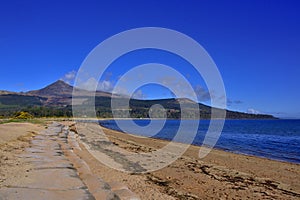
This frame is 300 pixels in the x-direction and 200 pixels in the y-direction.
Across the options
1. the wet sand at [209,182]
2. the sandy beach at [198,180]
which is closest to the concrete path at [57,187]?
the sandy beach at [198,180]

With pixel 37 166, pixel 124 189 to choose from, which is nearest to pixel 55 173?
pixel 37 166

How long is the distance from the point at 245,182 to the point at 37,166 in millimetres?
8354

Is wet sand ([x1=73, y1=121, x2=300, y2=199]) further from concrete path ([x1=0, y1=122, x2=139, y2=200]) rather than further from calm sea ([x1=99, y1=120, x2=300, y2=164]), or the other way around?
calm sea ([x1=99, y1=120, x2=300, y2=164])

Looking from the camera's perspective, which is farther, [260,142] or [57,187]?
[260,142]

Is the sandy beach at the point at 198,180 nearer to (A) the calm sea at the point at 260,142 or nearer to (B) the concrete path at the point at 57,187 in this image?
(B) the concrete path at the point at 57,187

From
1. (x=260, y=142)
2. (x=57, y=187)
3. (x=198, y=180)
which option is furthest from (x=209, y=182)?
(x=260, y=142)

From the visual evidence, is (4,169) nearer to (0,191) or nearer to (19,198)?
A: (0,191)

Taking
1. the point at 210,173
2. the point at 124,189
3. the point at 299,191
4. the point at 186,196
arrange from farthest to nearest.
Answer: the point at 210,173
the point at 299,191
the point at 186,196
the point at 124,189

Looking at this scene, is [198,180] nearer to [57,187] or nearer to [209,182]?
[209,182]

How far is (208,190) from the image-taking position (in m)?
10.9

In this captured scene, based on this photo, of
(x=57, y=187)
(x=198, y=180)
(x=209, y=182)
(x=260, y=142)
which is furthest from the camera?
(x=260, y=142)

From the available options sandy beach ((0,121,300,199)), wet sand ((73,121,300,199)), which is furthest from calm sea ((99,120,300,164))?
sandy beach ((0,121,300,199))

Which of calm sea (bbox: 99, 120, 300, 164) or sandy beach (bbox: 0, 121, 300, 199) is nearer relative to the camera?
sandy beach (bbox: 0, 121, 300, 199)

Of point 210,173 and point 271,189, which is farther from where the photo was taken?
point 210,173
